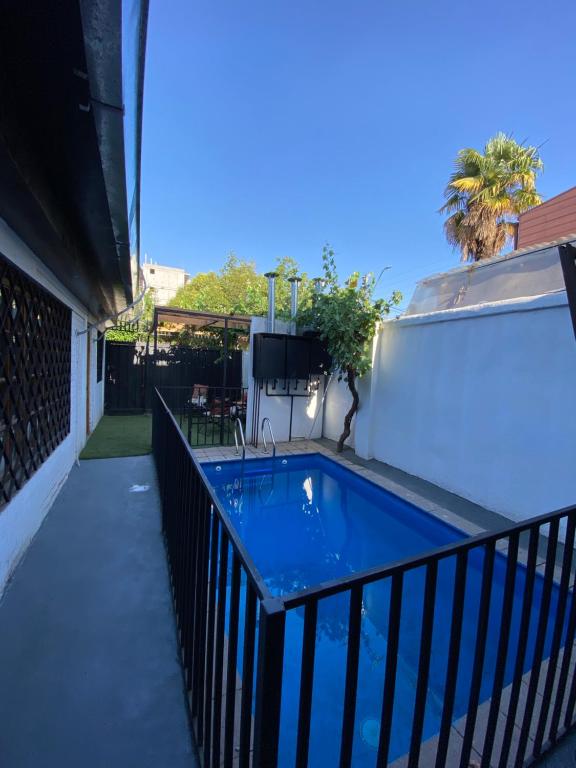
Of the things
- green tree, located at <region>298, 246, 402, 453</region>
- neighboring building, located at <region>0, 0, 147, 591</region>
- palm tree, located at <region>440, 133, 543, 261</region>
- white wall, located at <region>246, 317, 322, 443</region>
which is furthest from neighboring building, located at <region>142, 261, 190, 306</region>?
neighboring building, located at <region>0, 0, 147, 591</region>

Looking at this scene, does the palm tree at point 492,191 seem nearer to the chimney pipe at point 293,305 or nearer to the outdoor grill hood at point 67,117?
the chimney pipe at point 293,305

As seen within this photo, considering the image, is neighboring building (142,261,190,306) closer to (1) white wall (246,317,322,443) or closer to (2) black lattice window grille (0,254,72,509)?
(1) white wall (246,317,322,443)

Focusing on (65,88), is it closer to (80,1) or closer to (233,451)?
(80,1)

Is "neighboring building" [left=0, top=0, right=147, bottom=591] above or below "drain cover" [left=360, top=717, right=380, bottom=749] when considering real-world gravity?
above

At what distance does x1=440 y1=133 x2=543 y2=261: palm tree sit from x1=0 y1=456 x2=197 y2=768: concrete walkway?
423 inches

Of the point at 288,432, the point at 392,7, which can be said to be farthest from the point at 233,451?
the point at 392,7

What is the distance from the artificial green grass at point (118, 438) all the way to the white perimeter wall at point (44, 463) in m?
0.37

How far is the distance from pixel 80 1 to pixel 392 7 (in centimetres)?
697

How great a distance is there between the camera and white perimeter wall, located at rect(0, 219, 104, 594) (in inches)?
101

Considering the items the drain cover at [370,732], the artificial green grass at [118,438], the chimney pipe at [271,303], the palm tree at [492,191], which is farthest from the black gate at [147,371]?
the drain cover at [370,732]

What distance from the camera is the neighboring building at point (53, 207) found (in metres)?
1.26

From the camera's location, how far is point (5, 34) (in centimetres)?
133

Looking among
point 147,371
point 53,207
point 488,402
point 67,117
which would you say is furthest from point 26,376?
point 147,371

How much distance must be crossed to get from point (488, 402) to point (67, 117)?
521cm
